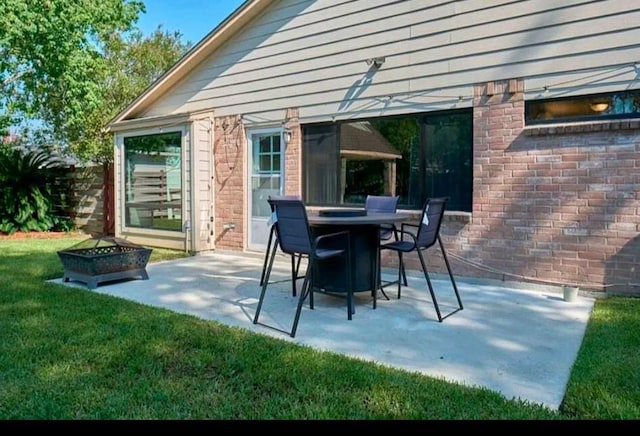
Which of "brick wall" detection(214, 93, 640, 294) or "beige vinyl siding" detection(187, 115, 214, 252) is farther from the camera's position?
"beige vinyl siding" detection(187, 115, 214, 252)

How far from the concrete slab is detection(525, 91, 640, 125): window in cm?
192

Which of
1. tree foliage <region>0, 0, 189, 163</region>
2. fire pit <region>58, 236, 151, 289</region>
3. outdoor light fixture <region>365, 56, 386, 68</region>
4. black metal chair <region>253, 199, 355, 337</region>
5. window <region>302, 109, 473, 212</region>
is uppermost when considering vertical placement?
tree foliage <region>0, 0, 189, 163</region>

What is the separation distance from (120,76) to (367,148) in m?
9.76

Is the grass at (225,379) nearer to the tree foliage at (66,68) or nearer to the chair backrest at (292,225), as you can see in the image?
the chair backrest at (292,225)

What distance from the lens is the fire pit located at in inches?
210

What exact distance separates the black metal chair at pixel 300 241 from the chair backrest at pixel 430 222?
2.23ft

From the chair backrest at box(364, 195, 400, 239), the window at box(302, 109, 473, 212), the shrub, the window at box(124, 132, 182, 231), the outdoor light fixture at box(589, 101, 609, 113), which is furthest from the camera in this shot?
the shrub

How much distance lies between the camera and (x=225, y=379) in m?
2.84

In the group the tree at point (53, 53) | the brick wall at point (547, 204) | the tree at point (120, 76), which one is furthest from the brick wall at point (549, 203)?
the tree at point (120, 76)

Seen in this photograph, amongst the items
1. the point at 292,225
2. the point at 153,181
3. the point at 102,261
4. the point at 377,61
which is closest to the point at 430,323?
the point at 292,225

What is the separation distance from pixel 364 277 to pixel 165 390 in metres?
2.37

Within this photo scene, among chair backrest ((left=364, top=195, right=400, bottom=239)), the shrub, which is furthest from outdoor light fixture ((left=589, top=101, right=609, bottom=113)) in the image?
the shrub

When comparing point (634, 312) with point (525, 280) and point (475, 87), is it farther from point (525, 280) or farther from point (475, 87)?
point (475, 87)

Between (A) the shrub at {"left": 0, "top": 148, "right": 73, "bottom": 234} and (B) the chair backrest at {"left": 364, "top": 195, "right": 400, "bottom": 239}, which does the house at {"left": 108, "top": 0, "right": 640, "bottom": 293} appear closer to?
(B) the chair backrest at {"left": 364, "top": 195, "right": 400, "bottom": 239}
